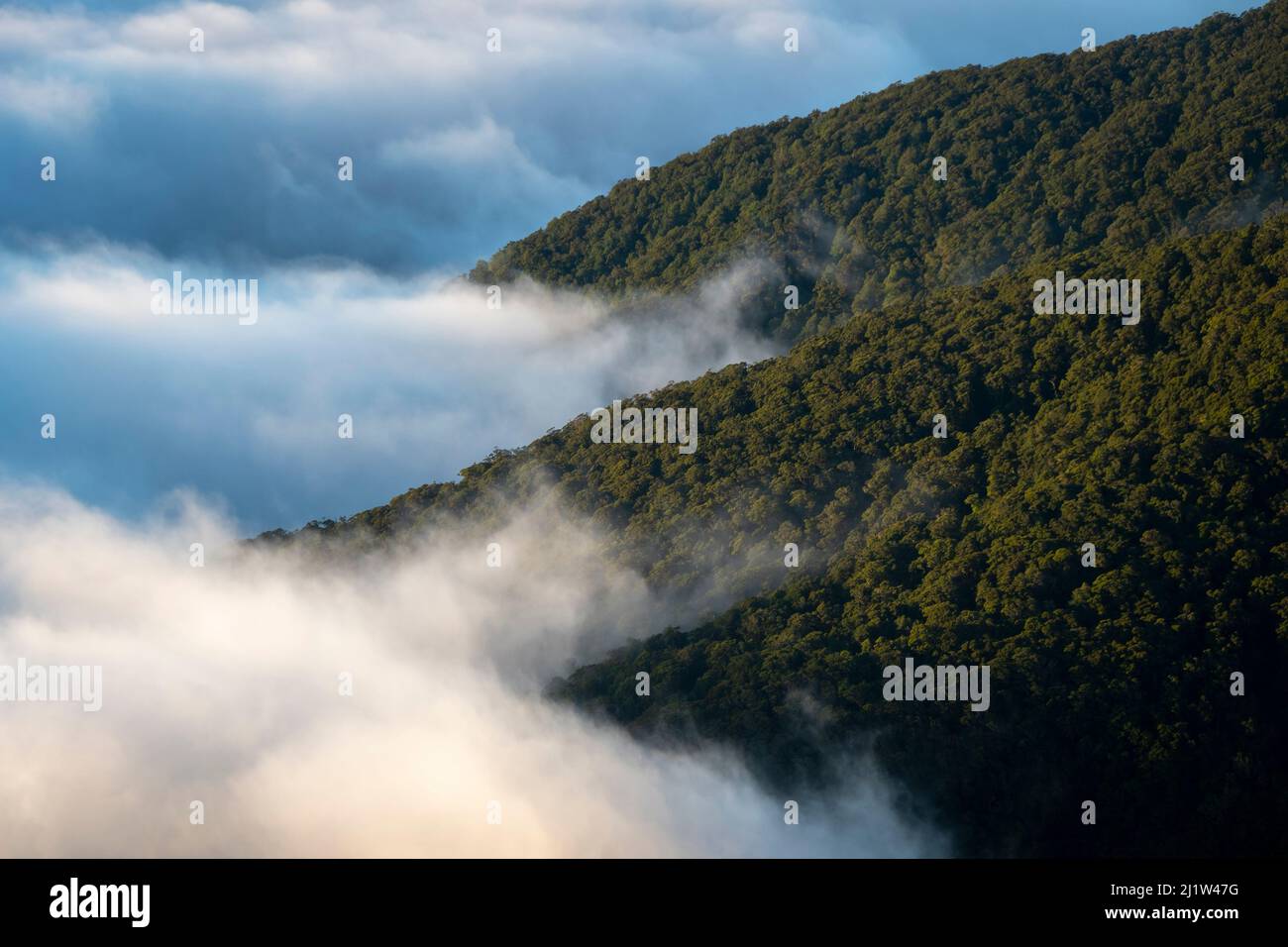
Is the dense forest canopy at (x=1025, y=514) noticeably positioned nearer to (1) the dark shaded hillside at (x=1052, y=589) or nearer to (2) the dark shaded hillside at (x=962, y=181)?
(1) the dark shaded hillside at (x=1052, y=589)

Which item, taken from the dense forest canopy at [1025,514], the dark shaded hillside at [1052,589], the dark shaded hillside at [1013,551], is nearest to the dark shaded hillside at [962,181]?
the dense forest canopy at [1025,514]

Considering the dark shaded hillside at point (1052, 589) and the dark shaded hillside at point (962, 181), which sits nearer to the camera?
the dark shaded hillside at point (1052, 589)

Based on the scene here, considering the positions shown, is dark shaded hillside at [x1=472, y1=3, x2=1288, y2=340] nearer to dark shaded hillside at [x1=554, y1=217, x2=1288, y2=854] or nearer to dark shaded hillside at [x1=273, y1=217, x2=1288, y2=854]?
dark shaded hillside at [x1=273, y1=217, x2=1288, y2=854]

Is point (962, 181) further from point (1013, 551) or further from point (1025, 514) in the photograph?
point (1013, 551)

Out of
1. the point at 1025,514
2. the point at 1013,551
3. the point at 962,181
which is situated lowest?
the point at 1013,551

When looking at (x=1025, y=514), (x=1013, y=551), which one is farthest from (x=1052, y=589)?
(x=1025, y=514)

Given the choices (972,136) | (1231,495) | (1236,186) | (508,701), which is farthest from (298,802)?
(972,136)

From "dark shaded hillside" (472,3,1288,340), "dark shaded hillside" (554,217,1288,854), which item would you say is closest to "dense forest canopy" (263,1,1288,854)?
"dark shaded hillside" (554,217,1288,854)
